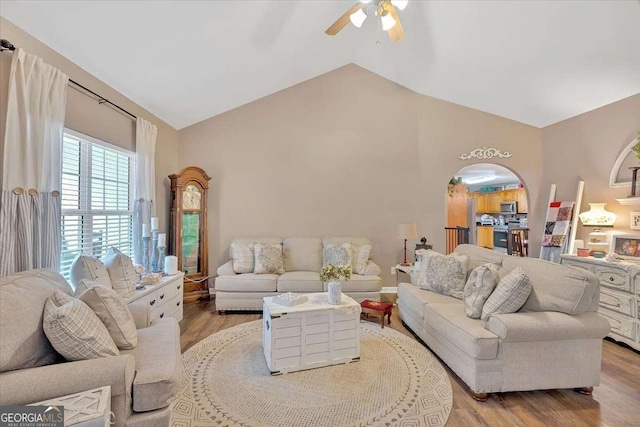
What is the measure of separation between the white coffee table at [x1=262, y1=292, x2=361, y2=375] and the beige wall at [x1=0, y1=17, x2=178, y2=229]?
241 cm

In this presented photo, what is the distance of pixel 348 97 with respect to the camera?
5184 mm

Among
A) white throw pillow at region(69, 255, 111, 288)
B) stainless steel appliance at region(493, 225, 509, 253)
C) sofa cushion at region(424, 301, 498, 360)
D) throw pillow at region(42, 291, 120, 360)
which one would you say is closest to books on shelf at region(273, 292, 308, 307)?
sofa cushion at region(424, 301, 498, 360)

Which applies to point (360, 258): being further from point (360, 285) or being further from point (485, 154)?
point (485, 154)

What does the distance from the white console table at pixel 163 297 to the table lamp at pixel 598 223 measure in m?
4.99

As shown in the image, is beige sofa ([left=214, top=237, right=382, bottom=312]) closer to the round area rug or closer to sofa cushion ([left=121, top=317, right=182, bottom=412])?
the round area rug

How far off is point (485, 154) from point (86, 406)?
5.67m

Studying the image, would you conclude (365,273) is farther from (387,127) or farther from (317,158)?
(387,127)

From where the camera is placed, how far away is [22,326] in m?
1.54

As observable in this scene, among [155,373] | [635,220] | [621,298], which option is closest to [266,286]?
[155,373]

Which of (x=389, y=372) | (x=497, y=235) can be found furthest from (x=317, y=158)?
(x=497, y=235)

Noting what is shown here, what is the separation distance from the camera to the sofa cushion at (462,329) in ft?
7.29

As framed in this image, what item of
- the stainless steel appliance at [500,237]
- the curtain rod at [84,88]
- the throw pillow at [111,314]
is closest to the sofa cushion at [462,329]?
the throw pillow at [111,314]

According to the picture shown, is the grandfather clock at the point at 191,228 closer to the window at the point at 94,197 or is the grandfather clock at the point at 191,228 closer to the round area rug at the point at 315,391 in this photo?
the window at the point at 94,197

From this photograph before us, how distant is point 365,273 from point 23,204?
12.1 ft
